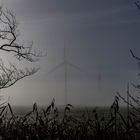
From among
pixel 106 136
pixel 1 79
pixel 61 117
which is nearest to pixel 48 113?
pixel 61 117

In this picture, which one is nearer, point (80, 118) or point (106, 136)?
point (106, 136)

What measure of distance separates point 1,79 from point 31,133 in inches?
870

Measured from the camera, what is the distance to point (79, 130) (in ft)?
22.9

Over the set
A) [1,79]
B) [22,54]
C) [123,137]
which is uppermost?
[22,54]

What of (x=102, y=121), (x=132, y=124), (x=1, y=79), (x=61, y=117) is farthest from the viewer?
(x=1, y=79)

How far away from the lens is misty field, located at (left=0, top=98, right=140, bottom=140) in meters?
6.38

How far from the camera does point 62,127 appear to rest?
23.1 ft

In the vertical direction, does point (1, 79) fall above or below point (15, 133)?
above

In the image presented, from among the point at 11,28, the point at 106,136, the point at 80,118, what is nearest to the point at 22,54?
the point at 11,28

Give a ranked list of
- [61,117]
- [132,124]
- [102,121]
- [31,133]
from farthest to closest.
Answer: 1. [61,117]
2. [102,121]
3. [31,133]
4. [132,124]

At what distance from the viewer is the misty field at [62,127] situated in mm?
6383

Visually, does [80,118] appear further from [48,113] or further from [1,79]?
[1,79]

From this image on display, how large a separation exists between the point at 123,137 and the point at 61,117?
215 centimetres

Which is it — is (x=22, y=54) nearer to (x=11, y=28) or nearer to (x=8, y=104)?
(x=11, y=28)
